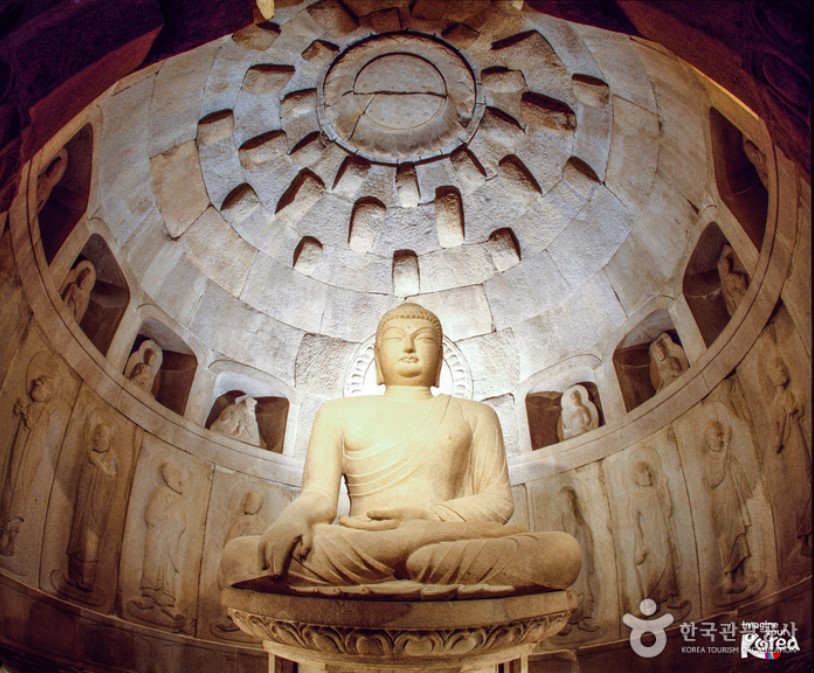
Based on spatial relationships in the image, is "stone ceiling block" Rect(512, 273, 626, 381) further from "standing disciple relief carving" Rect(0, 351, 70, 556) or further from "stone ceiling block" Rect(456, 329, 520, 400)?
"standing disciple relief carving" Rect(0, 351, 70, 556)

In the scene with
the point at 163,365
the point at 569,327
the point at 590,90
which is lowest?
the point at 163,365

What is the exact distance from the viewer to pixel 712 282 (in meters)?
6.67

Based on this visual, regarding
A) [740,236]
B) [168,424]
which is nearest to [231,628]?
[168,424]

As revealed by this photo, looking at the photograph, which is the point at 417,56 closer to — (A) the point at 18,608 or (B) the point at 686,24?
(B) the point at 686,24

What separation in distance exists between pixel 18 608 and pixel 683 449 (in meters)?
5.38

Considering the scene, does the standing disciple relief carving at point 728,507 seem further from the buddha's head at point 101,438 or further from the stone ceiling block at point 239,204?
the buddha's head at point 101,438

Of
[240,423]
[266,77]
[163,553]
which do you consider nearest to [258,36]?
[266,77]

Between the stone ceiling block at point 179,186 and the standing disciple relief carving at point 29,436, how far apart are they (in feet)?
6.54

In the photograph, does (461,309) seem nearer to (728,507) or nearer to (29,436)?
(728,507)

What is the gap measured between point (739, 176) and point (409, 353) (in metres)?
3.11

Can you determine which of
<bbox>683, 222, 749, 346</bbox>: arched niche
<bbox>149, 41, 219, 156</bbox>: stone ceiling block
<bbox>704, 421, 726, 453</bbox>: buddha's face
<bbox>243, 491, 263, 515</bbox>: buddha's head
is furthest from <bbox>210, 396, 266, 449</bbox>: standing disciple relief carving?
<bbox>683, 222, 749, 346</bbox>: arched niche

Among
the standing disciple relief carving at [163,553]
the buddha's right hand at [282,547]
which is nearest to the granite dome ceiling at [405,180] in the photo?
the standing disciple relief carving at [163,553]

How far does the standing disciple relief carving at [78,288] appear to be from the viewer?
6.20 metres

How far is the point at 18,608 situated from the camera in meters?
5.18
